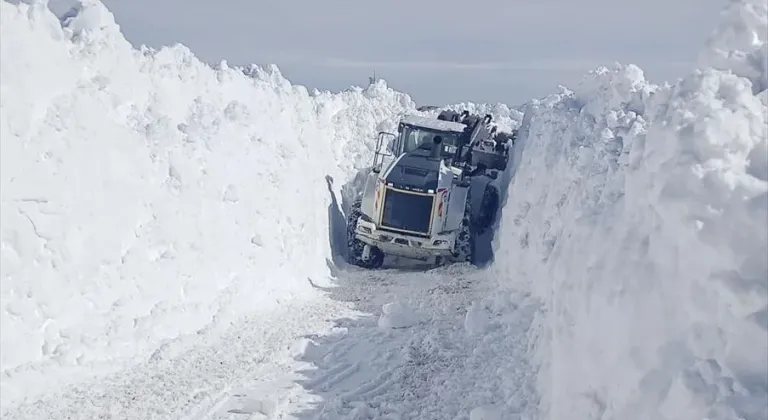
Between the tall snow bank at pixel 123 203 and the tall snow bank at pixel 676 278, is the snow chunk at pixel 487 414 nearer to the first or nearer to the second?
the tall snow bank at pixel 676 278

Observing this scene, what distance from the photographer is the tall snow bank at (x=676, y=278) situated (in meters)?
4.01

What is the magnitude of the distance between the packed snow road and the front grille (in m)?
3.58

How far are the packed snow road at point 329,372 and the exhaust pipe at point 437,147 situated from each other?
5913 mm

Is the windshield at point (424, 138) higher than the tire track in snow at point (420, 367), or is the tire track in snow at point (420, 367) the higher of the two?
the windshield at point (424, 138)

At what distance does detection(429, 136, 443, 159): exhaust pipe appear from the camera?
1648cm

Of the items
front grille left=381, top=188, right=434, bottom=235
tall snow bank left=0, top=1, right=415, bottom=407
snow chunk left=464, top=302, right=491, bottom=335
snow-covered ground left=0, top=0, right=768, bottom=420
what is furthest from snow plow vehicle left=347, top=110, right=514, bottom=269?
snow chunk left=464, top=302, right=491, bottom=335

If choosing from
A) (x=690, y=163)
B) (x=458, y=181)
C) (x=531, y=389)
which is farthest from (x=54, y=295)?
(x=458, y=181)

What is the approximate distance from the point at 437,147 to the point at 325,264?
4042mm

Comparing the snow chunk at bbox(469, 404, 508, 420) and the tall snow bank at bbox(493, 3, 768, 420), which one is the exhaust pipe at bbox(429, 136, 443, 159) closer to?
the tall snow bank at bbox(493, 3, 768, 420)

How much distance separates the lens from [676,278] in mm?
4625

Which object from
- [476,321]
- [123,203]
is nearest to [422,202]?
[476,321]

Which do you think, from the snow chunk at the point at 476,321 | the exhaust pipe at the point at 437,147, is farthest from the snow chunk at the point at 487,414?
the exhaust pipe at the point at 437,147

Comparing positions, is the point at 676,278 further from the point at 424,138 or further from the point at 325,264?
the point at 424,138

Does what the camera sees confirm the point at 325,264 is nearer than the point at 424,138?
Yes
